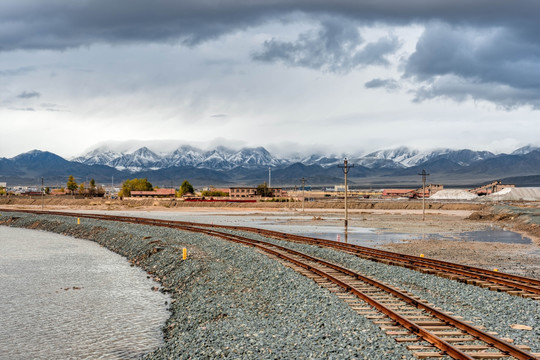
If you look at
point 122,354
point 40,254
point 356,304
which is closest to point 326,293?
point 356,304

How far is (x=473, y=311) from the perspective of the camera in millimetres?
17844

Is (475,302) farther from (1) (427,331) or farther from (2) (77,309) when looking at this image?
(2) (77,309)

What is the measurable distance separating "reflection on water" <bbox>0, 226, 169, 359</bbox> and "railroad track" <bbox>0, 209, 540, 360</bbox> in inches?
294

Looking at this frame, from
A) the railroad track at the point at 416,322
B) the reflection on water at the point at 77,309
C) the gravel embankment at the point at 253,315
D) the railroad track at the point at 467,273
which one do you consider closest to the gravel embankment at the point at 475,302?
the railroad track at the point at 467,273

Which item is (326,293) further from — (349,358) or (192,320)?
(349,358)

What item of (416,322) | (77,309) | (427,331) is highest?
(427,331)

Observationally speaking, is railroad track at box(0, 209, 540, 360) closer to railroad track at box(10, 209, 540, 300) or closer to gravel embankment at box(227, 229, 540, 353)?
gravel embankment at box(227, 229, 540, 353)

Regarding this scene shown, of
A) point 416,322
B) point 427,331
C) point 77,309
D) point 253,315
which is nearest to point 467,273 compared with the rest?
point 416,322

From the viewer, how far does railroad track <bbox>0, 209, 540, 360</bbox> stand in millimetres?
12914

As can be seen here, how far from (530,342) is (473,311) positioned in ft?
11.8

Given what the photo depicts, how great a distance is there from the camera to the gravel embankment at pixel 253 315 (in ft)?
46.2

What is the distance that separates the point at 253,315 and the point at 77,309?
9457 millimetres

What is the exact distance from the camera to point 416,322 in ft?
51.2

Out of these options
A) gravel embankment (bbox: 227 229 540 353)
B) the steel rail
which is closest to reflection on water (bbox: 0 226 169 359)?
the steel rail
